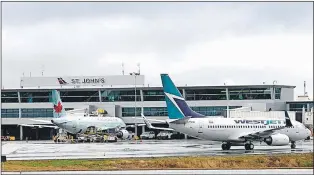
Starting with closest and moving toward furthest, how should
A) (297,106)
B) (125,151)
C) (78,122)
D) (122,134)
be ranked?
1. (125,151)
2. (78,122)
3. (122,134)
4. (297,106)

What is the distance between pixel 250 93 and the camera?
360 feet

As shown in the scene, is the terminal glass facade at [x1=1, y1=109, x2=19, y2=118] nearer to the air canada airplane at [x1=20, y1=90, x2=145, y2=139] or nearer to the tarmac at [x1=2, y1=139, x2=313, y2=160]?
the air canada airplane at [x1=20, y1=90, x2=145, y2=139]

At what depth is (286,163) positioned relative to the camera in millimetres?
39719

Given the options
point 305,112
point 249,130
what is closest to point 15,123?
point 305,112

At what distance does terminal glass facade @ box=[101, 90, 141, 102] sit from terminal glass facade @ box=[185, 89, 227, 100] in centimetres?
963

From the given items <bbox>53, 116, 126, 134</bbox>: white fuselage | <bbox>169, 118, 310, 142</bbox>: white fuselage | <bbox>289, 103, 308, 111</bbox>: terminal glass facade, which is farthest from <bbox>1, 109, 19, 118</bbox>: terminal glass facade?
<bbox>169, 118, 310, 142</bbox>: white fuselage

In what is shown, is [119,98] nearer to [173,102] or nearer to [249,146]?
[249,146]

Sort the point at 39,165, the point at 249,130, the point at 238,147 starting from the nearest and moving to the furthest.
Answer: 1. the point at 39,165
2. the point at 249,130
3. the point at 238,147

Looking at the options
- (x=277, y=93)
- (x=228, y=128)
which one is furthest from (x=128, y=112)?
(x=228, y=128)

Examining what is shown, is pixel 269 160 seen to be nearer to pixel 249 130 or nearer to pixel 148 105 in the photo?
pixel 249 130

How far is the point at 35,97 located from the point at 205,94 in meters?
32.6

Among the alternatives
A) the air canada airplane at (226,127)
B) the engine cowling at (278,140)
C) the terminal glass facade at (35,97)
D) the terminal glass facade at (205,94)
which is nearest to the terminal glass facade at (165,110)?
the terminal glass facade at (205,94)

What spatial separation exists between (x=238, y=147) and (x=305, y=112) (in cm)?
3982

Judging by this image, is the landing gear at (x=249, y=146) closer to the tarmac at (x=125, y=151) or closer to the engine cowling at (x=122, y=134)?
the tarmac at (x=125, y=151)
